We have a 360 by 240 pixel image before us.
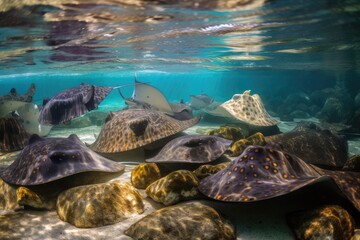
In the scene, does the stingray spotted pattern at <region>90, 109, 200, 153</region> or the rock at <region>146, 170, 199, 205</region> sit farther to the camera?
the stingray spotted pattern at <region>90, 109, 200, 153</region>

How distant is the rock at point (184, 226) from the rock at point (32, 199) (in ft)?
6.68

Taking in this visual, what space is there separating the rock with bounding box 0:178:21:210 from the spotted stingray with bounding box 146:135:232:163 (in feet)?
9.65

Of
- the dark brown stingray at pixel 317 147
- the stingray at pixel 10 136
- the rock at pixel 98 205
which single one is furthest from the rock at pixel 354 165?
the stingray at pixel 10 136

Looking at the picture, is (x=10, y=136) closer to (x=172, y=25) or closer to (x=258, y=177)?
(x=172, y=25)

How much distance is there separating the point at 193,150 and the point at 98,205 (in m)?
2.53

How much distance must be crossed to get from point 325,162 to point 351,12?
25.4 ft

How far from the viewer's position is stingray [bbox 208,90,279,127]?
12399mm

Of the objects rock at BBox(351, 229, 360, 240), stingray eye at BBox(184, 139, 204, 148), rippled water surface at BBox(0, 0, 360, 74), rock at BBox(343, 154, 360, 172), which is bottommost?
rock at BBox(343, 154, 360, 172)

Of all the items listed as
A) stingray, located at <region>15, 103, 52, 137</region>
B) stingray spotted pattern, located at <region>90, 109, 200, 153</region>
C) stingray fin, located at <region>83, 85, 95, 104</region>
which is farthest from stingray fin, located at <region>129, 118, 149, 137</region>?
stingray, located at <region>15, 103, 52, 137</region>

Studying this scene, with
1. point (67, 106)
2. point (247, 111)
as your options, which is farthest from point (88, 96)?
point (247, 111)

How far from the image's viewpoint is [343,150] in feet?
25.4

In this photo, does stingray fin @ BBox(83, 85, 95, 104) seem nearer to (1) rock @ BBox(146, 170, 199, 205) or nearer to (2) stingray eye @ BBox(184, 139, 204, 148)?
(2) stingray eye @ BBox(184, 139, 204, 148)

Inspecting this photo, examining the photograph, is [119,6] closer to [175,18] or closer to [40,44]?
[175,18]

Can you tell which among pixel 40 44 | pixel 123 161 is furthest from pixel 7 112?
pixel 123 161
